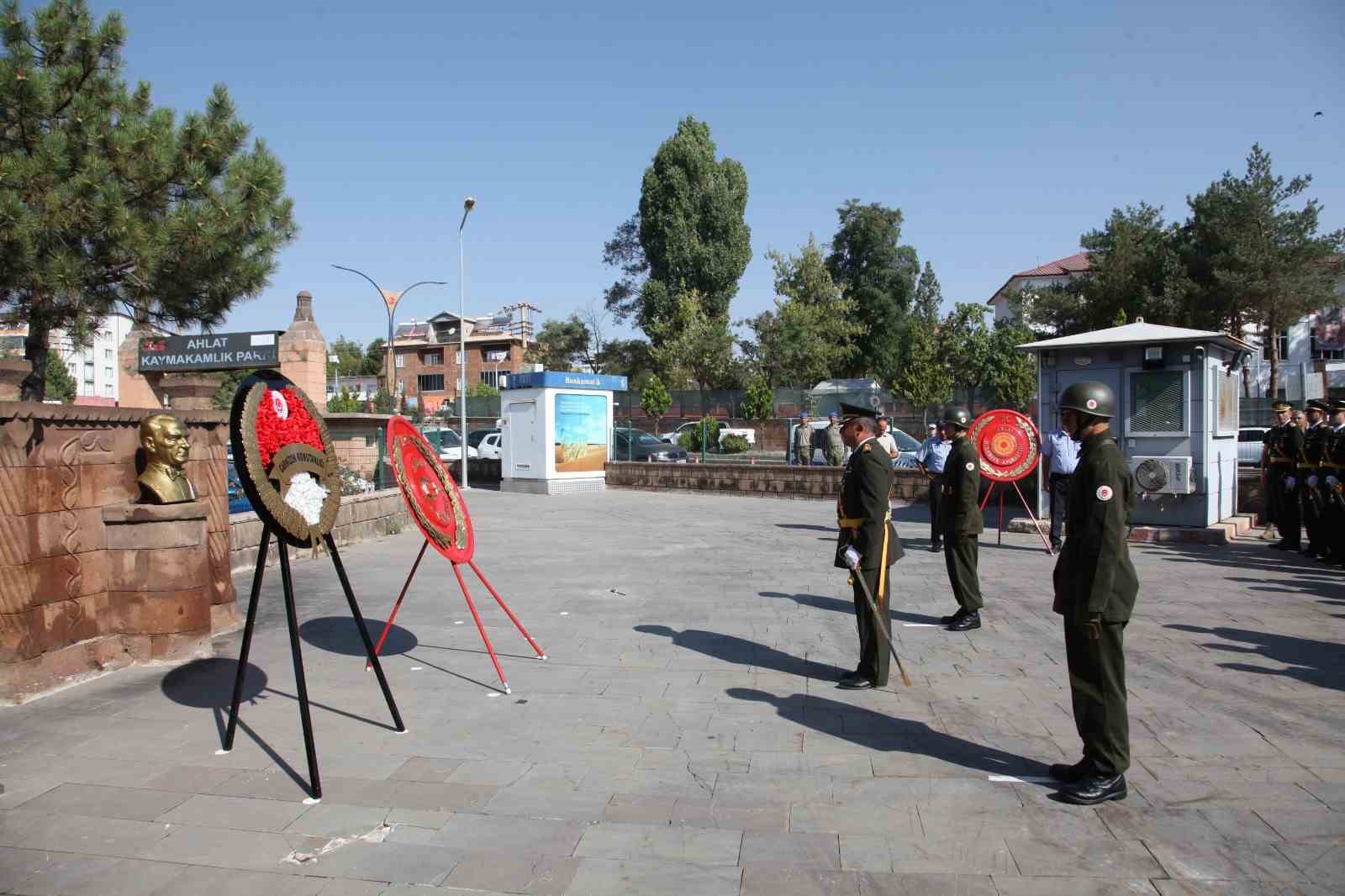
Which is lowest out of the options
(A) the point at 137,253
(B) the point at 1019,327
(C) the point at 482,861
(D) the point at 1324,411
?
(C) the point at 482,861

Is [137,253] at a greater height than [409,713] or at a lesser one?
greater

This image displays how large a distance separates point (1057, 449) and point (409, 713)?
9388 mm

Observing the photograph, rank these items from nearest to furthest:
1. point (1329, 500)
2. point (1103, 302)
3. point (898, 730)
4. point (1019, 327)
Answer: point (898, 730), point (1329, 500), point (1103, 302), point (1019, 327)

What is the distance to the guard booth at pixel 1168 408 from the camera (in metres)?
12.5

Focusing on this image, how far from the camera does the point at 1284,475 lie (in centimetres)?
1206

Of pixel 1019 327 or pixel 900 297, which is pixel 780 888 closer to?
pixel 1019 327

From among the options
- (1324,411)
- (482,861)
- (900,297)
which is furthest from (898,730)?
(900,297)

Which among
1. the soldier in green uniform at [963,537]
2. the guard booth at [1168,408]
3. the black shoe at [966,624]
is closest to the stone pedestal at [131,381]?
the guard booth at [1168,408]

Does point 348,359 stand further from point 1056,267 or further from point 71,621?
point 71,621

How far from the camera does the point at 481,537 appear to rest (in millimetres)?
14102

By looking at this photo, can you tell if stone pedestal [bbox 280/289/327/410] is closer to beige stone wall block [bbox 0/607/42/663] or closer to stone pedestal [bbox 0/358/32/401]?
stone pedestal [bbox 0/358/32/401]

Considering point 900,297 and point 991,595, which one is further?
point 900,297

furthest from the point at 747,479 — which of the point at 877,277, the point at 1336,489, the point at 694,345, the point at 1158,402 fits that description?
the point at 877,277

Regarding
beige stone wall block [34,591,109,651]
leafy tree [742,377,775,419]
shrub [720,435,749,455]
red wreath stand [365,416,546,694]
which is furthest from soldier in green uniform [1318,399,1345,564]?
leafy tree [742,377,775,419]
